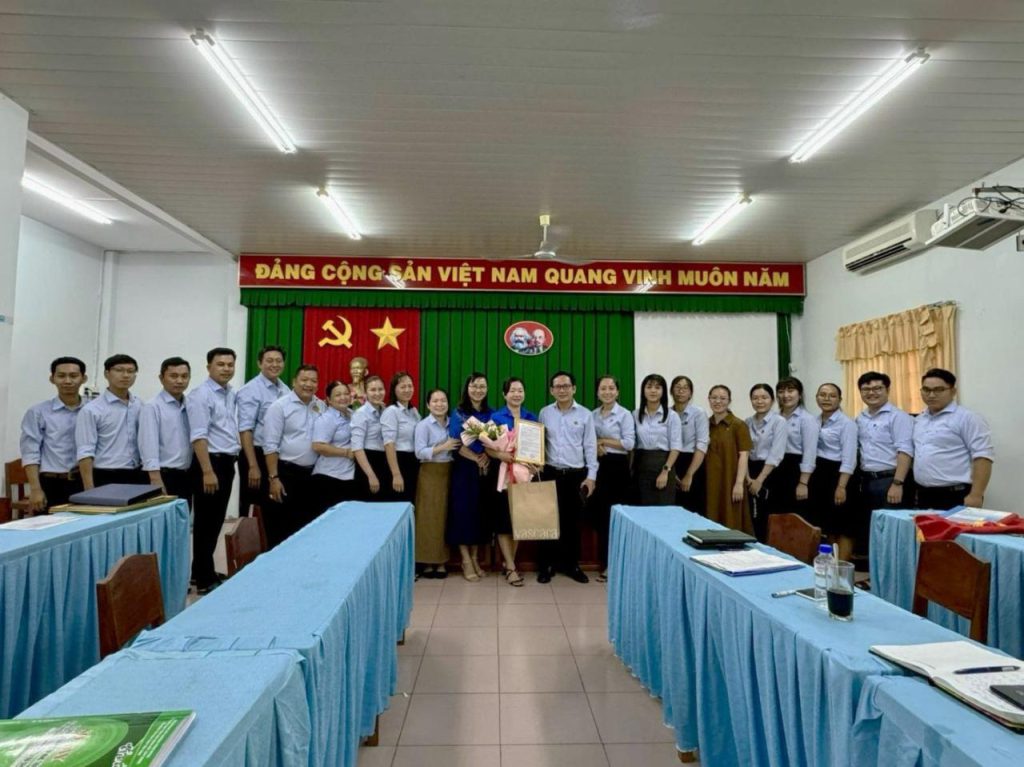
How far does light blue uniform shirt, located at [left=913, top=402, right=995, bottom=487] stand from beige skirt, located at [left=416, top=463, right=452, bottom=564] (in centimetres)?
331

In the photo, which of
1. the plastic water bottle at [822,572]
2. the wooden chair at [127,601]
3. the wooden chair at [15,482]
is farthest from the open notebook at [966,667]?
the wooden chair at [15,482]

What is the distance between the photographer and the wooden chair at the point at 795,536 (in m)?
2.20

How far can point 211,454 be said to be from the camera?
390cm

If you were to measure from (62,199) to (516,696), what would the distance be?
5.58m

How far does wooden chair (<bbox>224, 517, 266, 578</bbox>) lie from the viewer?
2.02 meters

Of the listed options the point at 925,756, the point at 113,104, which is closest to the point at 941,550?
the point at 925,756

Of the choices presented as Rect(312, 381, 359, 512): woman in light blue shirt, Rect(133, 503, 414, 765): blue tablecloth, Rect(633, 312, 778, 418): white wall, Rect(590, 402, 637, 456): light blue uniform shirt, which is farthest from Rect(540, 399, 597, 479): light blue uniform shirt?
Rect(633, 312, 778, 418): white wall

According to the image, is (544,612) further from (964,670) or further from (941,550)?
(964,670)

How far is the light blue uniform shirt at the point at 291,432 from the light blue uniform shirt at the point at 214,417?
0.22 m

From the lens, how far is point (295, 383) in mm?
4199

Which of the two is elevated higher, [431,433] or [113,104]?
[113,104]

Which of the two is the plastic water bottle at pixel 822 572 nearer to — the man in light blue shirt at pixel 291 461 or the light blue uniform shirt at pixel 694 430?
the light blue uniform shirt at pixel 694 430

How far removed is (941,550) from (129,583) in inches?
96.6

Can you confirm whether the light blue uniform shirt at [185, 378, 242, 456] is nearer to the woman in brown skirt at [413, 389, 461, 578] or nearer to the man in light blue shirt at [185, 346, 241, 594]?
the man in light blue shirt at [185, 346, 241, 594]
